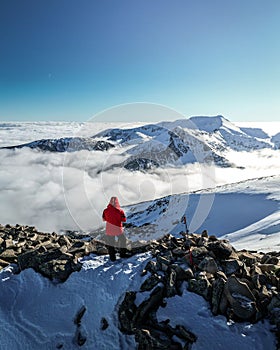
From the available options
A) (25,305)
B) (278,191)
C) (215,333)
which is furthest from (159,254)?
(278,191)

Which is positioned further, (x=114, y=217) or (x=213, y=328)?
A: (x=114, y=217)

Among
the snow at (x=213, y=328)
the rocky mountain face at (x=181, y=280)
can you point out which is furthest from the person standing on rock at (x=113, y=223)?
the snow at (x=213, y=328)

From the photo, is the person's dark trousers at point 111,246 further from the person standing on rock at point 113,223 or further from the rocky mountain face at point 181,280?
the rocky mountain face at point 181,280

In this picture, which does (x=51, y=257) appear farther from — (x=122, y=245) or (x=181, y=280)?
(x=181, y=280)

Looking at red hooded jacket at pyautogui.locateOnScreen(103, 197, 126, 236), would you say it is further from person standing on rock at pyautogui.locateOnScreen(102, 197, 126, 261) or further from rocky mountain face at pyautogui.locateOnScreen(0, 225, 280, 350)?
rocky mountain face at pyautogui.locateOnScreen(0, 225, 280, 350)

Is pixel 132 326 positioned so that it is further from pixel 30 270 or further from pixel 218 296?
pixel 30 270

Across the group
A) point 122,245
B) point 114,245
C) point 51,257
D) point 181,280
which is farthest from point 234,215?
point 51,257

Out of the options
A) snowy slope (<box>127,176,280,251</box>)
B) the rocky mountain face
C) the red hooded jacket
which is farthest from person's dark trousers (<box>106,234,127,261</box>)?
snowy slope (<box>127,176,280,251</box>)

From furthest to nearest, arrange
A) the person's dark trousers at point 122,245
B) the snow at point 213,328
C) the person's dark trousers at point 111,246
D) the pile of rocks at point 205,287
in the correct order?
the person's dark trousers at point 122,245, the person's dark trousers at point 111,246, the pile of rocks at point 205,287, the snow at point 213,328

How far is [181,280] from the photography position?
8.35 metres

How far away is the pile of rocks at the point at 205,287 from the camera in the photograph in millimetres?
6941

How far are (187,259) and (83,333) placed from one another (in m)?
3.81

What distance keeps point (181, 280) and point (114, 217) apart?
3135 mm

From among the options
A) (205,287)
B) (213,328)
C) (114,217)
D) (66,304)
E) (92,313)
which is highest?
(114,217)
